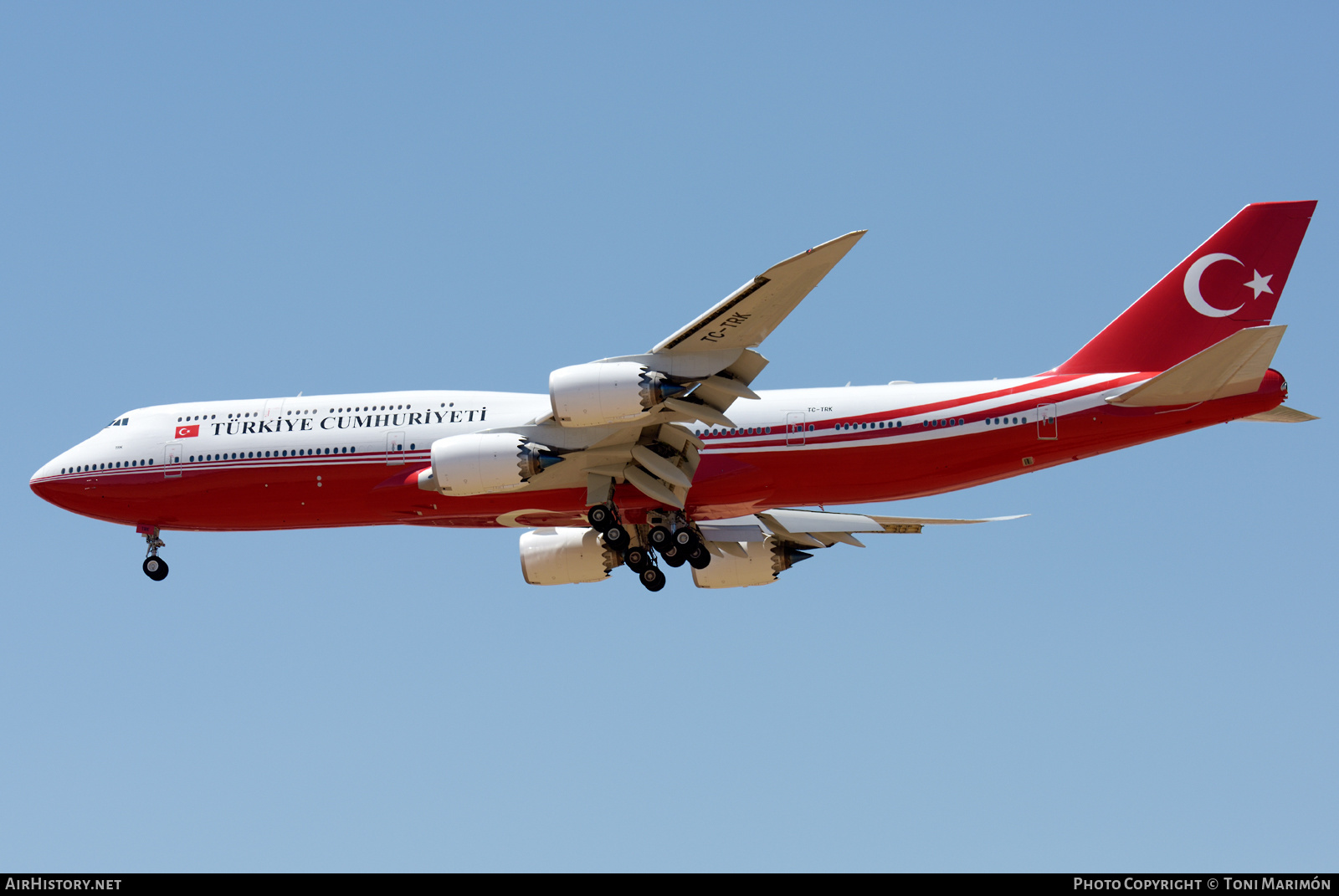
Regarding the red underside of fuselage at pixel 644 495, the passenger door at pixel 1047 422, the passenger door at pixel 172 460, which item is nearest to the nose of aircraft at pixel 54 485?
the red underside of fuselage at pixel 644 495

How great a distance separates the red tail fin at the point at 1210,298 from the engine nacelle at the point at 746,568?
26.4 feet

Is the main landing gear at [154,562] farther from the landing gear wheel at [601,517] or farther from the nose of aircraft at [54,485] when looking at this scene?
the landing gear wheel at [601,517]

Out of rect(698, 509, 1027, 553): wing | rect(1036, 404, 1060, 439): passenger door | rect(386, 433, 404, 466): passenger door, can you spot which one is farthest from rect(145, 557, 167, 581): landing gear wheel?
rect(1036, 404, 1060, 439): passenger door

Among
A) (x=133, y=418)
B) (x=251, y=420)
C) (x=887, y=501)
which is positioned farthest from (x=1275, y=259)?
(x=133, y=418)

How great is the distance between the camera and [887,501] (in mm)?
26953

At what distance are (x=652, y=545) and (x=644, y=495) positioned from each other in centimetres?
110

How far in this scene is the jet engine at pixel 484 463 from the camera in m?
25.3

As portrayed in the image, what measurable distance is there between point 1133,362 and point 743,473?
24.2 ft

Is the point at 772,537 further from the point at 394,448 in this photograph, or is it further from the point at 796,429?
the point at 394,448

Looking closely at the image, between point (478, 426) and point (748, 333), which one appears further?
point (478, 426)

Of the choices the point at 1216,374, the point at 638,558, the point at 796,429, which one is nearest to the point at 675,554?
the point at 638,558
